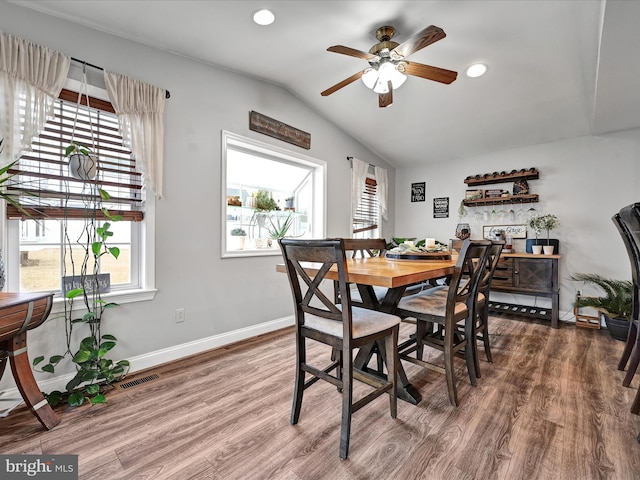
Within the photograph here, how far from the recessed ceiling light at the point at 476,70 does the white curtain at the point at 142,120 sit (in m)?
2.76

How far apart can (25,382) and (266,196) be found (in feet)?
7.95

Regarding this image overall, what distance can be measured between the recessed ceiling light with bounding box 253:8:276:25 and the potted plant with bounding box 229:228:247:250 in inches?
74.0

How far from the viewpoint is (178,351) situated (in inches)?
99.3

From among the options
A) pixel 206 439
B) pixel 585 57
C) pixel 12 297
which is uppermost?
pixel 585 57

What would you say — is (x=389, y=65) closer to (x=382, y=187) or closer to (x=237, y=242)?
(x=237, y=242)

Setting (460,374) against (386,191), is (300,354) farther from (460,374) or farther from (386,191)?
(386,191)

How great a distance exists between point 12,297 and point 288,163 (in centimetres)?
271

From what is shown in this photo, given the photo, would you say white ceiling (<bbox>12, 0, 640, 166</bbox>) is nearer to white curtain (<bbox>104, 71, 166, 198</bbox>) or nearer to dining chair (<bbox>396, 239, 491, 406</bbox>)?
white curtain (<bbox>104, 71, 166, 198</bbox>)

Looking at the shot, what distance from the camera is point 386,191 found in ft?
16.3

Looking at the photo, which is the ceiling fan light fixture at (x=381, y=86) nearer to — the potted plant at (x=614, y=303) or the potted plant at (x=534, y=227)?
the potted plant at (x=534, y=227)

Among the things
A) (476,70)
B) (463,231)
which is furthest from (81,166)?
(463,231)

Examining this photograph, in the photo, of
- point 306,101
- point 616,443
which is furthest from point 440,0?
point 616,443

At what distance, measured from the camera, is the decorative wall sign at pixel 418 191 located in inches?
197

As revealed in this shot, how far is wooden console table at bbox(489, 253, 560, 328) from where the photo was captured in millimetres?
3537
